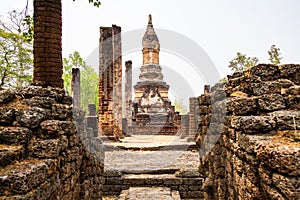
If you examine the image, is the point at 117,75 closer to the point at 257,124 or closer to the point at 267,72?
the point at 267,72

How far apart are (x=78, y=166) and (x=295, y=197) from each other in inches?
134

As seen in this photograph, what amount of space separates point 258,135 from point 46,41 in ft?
14.9

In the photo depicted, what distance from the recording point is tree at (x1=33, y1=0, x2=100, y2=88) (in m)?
5.78

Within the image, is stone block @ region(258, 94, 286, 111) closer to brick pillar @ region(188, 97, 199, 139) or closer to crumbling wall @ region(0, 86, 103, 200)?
crumbling wall @ region(0, 86, 103, 200)

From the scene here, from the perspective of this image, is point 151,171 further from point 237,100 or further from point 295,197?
point 295,197

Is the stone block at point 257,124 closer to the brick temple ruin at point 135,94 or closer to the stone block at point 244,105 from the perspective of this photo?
the stone block at point 244,105

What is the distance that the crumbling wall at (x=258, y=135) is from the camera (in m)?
2.21

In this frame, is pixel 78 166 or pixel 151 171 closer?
pixel 78 166

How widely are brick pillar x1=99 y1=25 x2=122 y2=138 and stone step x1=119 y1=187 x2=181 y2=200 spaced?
20.5 feet

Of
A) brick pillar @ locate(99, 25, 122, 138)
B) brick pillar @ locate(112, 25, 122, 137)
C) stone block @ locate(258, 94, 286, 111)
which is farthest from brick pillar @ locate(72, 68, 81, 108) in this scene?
stone block @ locate(258, 94, 286, 111)

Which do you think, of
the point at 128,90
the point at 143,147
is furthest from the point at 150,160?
the point at 128,90

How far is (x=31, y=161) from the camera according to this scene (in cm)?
292

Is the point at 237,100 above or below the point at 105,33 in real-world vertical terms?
below

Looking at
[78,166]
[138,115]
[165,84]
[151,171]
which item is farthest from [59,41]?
[165,84]
